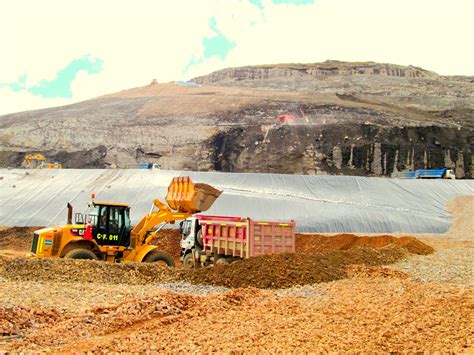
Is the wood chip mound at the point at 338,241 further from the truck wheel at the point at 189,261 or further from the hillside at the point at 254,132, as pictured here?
the hillside at the point at 254,132

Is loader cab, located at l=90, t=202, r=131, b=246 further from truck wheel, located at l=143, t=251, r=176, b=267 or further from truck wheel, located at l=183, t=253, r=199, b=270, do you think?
truck wheel, located at l=183, t=253, r=199, b=270

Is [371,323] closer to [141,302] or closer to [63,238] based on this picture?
[141,302]

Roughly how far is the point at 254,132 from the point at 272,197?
20099 millimetres

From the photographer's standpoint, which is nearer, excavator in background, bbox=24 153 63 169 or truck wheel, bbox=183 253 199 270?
truck wheel, bbox=183 253 199 270

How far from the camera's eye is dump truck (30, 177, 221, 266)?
13953mm

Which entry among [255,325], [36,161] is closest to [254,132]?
[36,161]

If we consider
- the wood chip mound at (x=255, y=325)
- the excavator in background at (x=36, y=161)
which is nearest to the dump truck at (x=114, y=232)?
the wood chip mound at (x=255, y=325)

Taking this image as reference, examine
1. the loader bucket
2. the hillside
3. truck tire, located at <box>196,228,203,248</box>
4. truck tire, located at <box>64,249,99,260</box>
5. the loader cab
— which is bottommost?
truck tire, located at <box>64,249,99,260</box>

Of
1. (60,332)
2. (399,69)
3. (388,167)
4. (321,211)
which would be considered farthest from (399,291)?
(399,69)

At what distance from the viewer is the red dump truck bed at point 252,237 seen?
13.8 m

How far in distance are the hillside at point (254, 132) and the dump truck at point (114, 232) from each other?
2746 centimetres

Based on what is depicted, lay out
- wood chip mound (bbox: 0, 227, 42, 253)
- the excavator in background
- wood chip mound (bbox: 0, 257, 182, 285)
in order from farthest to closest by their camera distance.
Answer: the excavator in background
wood chip mound (bbox: 0, 227, 42, 253)
wood chip mound (bbox: 0, 257, 182, 285)

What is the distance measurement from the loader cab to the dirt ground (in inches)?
76.8

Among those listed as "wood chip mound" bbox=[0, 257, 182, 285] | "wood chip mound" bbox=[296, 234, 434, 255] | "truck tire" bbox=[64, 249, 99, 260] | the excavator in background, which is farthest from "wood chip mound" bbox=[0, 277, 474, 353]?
the excavator in background
